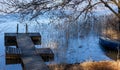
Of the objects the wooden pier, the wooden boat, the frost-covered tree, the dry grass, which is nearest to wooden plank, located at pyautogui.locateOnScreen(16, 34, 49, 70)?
the wooden pier

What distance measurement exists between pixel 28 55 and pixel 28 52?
430mm

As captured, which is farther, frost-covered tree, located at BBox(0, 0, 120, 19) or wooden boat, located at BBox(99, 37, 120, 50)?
wooden boat, located at BBox(99, 37, 120, 50)

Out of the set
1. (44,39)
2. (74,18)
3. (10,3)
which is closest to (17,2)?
(10,3)

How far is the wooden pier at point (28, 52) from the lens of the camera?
8234 mm

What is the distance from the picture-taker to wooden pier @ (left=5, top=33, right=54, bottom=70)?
823cm

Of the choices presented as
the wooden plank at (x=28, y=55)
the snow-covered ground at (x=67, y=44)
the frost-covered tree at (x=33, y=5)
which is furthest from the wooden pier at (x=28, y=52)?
the frost-covered tree at (x=33, y=5)

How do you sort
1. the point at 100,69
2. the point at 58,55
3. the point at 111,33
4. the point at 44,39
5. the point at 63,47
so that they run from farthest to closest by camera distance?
the point at 111,33 → the point at 44,39 → the point at 63,47 → the point at 58,55 → the point at 100,69

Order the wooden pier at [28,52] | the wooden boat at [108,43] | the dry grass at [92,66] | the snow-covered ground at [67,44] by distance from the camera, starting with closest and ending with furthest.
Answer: the wooden pier at [28,52] < the dry grass at [92,66] < the snow-covered ground at [67,44] < the wooden boat at [108,43]

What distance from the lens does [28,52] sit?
980 cm

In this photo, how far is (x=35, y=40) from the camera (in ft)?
41.2

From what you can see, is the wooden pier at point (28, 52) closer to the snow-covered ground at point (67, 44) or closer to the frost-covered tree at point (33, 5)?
the snow-covered ground at point (67, 44)

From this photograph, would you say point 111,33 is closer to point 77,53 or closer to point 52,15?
point 77,53

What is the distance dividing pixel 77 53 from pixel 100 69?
387 cm

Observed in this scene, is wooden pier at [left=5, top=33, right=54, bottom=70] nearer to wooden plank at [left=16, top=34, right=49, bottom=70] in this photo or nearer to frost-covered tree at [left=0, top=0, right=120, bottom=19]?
wooden plank at [left=16, top=34, right=49, bottom=70]
